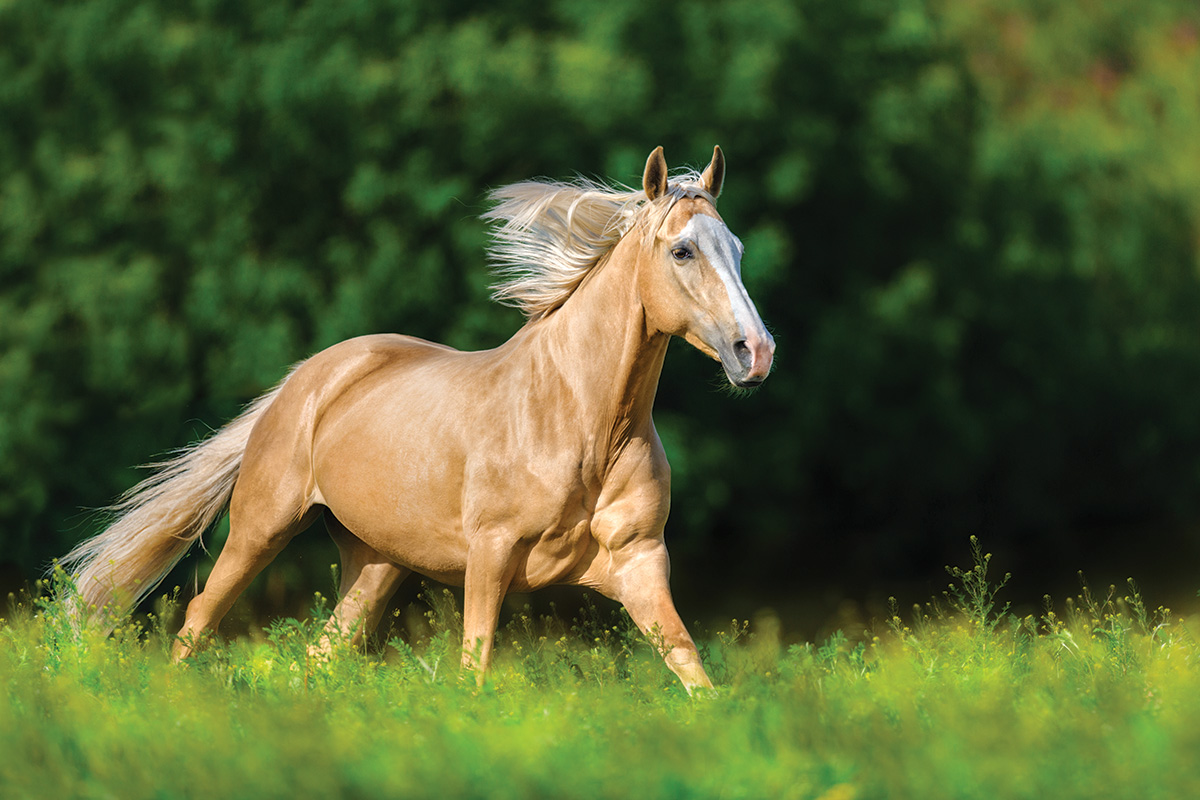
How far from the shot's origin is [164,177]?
29.2 feet

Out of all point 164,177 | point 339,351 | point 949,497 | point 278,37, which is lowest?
point 949,497

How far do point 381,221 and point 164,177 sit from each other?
5.40 feet

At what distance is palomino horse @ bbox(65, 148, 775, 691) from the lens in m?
4.07

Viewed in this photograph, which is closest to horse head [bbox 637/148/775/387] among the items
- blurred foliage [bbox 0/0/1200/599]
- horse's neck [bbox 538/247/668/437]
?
horse's neck [bbox 538/247/668/437]

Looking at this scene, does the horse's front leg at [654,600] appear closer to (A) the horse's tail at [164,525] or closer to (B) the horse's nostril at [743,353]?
(B) the horse's nostril at [743,353]

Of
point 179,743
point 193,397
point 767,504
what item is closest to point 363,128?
point 193,397


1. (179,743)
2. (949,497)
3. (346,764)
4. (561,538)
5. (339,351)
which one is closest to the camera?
(346,764)

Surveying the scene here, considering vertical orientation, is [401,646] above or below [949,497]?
above

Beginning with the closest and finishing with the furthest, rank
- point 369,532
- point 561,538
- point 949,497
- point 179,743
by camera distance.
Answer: point 179,743 → point 561,538 → point 369,532 → point 949,497

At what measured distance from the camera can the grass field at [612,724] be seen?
275cm

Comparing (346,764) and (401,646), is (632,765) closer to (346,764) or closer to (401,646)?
(346,764)

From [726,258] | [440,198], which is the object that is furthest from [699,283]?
[440,198]

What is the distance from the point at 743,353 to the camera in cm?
378

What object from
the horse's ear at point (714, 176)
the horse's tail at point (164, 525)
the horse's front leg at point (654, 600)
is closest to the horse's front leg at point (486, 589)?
the horse's front leg at point (654, 600)
